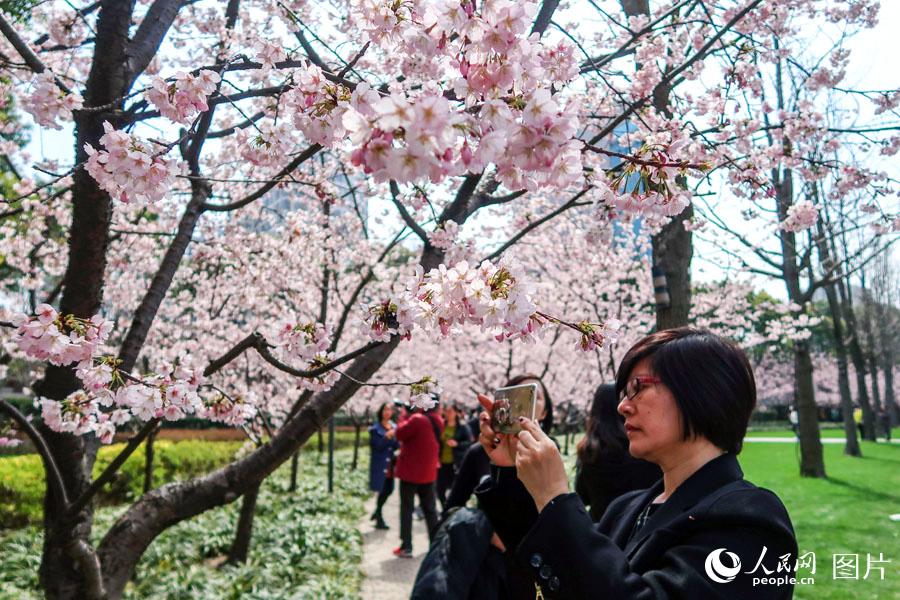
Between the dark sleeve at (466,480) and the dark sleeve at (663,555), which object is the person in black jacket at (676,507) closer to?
the dark sleeve at (663,555)

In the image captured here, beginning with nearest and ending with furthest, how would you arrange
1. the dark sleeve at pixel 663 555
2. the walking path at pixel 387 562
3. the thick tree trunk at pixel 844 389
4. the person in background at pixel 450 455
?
the dark sleeve at pixel 663 555 < the walking path at pixel 387 562 < the person in background at pixel 450 455 < the thick tree trunk at pixel 844 389

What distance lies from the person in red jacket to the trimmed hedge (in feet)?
9.78

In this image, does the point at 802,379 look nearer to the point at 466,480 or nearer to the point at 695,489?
the point at 466,480

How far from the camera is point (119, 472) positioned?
21.4ft

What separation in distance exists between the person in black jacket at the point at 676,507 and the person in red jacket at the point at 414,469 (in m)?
5.72

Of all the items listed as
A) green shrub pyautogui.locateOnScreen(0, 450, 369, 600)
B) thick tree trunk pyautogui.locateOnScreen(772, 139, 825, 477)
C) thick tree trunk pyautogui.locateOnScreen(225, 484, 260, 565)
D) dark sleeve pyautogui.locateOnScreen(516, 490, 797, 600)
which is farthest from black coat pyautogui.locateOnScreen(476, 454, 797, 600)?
thick tree trunk pyautogui.locateOnScreen(772, 139, 825, 477)

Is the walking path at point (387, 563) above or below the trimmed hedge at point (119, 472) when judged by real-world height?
below

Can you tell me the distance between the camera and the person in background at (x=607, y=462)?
2.70m

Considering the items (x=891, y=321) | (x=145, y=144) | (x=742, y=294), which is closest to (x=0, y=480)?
(x=145, y=144)

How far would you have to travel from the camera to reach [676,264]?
17.3ft

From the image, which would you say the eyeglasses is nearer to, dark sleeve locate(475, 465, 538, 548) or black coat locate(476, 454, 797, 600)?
black coat locate(476, 454, 797, 600)

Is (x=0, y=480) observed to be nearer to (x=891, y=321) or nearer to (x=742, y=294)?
(x=742, y=294)

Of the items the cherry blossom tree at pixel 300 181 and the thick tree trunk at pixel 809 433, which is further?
the thick tree trunk at pixel 809 433

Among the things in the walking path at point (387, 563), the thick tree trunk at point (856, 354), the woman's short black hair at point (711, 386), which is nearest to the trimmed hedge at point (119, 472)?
the walking path at point (387, 563)
